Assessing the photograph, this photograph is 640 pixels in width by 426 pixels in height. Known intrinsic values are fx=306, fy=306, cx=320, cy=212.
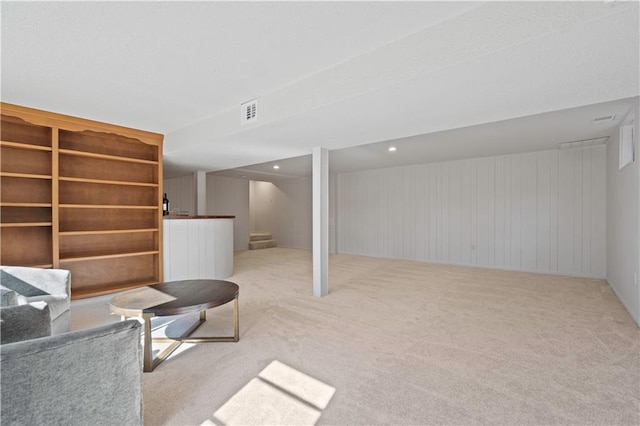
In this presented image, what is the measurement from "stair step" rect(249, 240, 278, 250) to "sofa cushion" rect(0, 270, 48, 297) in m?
6.70

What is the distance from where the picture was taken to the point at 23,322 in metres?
1.43

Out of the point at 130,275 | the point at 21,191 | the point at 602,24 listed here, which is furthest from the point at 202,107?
the point at 602,24

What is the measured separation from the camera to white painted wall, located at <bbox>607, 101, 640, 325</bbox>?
314cm

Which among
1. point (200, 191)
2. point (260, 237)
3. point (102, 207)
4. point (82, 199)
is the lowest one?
point (260, 237)

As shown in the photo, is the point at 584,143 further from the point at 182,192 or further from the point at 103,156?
the point at 182,192

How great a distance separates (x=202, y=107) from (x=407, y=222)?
5419mm

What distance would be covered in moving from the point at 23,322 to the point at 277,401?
1.36m

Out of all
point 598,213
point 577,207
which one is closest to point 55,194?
point 577,207

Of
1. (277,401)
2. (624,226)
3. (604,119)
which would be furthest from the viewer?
(624,226)

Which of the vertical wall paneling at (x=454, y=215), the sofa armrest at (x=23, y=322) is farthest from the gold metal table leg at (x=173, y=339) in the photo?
the vertical wall paneling at (x=454, y=215)

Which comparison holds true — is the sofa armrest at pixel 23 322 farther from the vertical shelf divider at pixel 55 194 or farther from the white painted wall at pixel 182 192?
the white painted wall at pixel 182 192

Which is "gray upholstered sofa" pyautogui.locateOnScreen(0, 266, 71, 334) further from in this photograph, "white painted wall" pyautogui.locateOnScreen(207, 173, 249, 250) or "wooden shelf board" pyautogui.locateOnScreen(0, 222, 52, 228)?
"white painted wall" pyautogui.locateOnScreen(207, 173, 249, 250)

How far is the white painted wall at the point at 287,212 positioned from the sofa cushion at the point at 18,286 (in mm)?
6935

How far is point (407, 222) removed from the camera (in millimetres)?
7355
